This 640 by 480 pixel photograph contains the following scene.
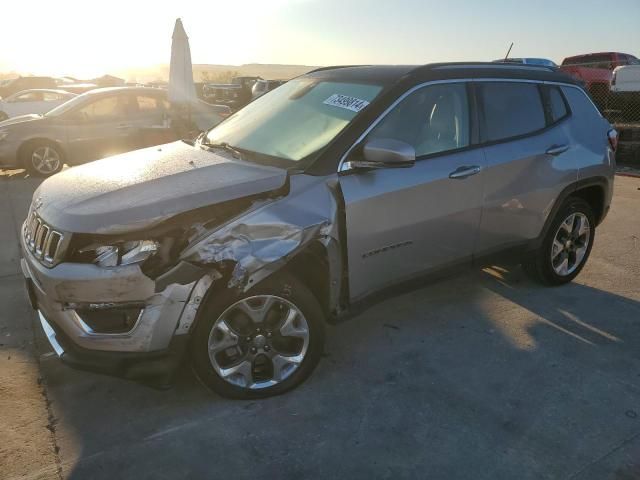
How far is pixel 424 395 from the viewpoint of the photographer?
3.05 meters

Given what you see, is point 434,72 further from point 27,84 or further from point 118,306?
point 27,84

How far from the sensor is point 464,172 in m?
3.50

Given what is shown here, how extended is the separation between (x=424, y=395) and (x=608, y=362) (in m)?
1.28

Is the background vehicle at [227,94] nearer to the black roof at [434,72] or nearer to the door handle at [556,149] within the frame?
the black roof at [434,72]

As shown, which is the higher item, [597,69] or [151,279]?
[597,69]

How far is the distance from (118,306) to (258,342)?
76cm

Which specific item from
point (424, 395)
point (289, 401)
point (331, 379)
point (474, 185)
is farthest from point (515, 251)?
point (289, 401)

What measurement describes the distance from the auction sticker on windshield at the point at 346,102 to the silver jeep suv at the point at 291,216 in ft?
0.07

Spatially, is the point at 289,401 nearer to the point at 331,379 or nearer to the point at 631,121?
the point at 331,379

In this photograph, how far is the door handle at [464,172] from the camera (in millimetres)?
3455

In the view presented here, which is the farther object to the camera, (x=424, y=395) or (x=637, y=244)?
(x=637, y=244)

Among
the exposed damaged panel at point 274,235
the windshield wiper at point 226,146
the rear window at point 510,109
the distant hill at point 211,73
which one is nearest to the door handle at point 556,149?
the rear window at point 510,109

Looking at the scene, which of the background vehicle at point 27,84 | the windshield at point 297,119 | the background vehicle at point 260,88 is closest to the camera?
the windshield at point 297,119

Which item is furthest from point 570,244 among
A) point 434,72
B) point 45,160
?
point 45,160
